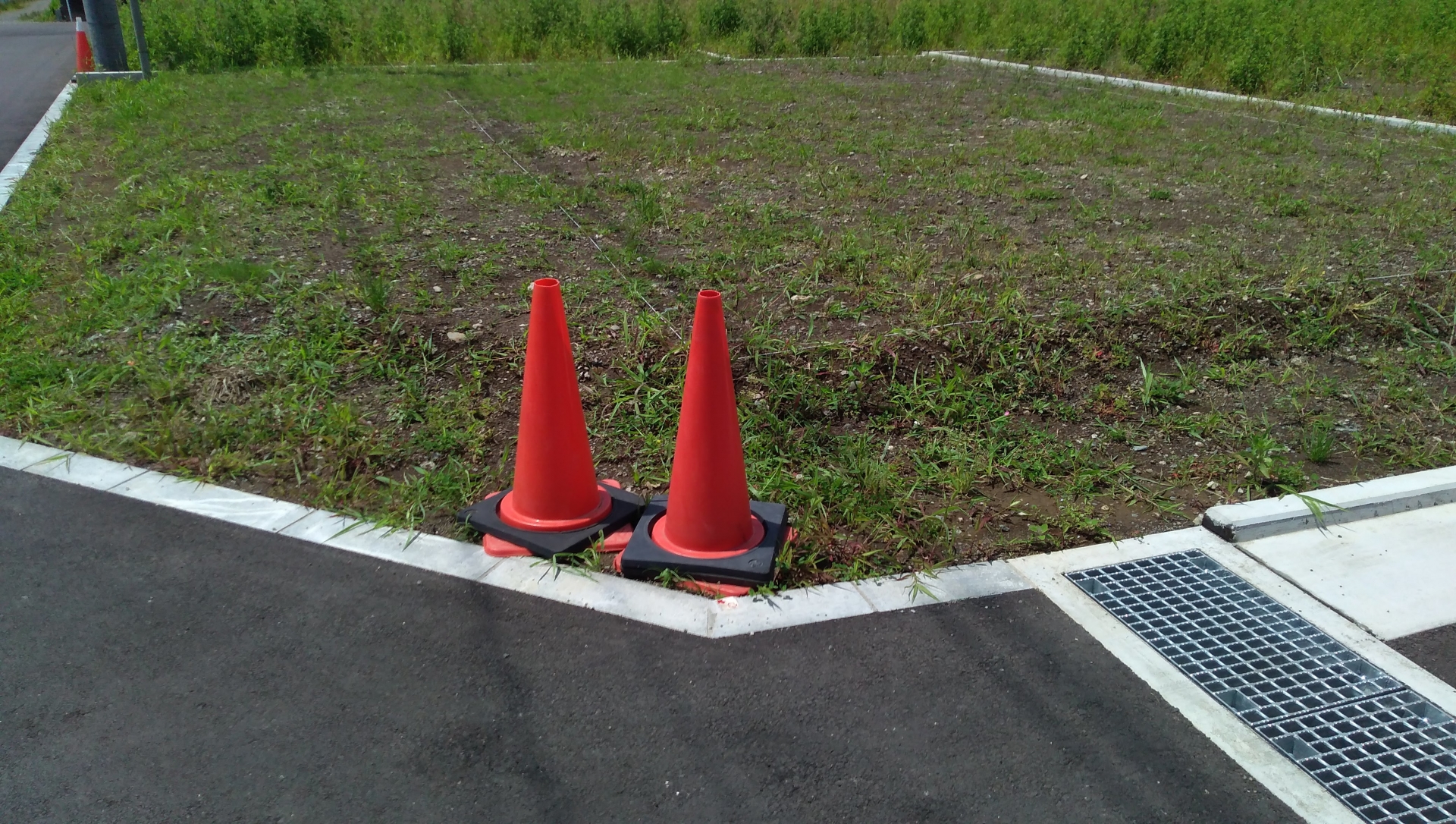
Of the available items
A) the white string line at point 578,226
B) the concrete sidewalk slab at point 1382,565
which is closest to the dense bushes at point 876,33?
the white string line at point 578,226

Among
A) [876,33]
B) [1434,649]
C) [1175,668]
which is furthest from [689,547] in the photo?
[876,33]

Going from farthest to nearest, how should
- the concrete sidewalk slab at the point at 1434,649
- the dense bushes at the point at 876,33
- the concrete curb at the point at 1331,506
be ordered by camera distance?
1. the dense bushes at the point at 876,33
2. the concrete curb at the point at 1331,506
3. the concrete sidewalk slab at the point at 1434,649

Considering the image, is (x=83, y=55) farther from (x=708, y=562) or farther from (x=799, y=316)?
(x=708, y=562)

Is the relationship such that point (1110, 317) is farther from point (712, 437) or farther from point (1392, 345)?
point (712, 437)

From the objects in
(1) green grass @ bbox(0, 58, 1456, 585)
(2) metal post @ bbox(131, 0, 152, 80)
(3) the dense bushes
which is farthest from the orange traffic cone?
(3) the dense bushes

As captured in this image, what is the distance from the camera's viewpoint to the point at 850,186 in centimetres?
748

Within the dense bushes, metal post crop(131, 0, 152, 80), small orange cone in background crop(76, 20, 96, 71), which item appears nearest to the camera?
metal post crop(131, 0, 152, 80)

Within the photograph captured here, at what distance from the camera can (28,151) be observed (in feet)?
28.1

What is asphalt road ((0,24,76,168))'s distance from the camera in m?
9.82

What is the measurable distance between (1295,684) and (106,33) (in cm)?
1424

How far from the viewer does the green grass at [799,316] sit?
3861mm

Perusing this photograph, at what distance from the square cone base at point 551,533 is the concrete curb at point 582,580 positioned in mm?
66

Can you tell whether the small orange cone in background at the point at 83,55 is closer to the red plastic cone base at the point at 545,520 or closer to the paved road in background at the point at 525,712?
the paved road in background at the point at 525,712

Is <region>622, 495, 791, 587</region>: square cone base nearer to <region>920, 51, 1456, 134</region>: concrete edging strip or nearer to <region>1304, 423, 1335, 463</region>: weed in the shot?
<region>1304, 423, 1335, 463</region>: weed
